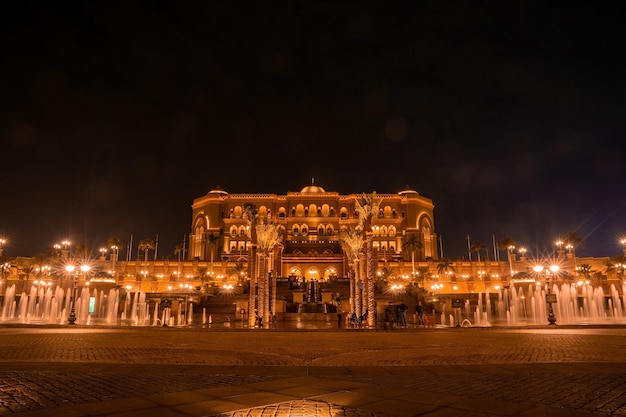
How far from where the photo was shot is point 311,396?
5.50 meters

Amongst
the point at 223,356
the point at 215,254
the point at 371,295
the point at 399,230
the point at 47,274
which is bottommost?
the point at 223,356

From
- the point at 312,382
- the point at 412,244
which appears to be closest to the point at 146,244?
the point at 412,244

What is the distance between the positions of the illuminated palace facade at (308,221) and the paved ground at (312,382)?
3160 inches

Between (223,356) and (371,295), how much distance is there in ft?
61.1

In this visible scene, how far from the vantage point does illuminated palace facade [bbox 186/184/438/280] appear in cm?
9306

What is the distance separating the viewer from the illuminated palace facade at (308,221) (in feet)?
305

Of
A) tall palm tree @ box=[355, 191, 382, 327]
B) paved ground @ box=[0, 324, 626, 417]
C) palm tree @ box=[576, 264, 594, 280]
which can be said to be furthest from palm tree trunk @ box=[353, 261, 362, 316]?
palm tree @ box=[576, 264, 594, 280]

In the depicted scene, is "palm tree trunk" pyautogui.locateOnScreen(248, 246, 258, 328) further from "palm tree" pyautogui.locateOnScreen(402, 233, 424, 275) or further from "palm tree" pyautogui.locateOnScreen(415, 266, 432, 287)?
"palm tree" pyautogui.locateOnScreen(402, 233, 424, 275)

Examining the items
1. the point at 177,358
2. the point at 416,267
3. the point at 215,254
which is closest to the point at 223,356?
the point at 177,358

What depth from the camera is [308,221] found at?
94.9m

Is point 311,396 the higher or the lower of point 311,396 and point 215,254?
the lower

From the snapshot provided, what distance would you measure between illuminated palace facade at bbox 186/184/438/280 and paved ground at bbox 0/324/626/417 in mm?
80254

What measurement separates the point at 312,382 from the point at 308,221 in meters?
88.4

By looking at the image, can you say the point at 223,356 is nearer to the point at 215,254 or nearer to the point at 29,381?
the point at 29,381
